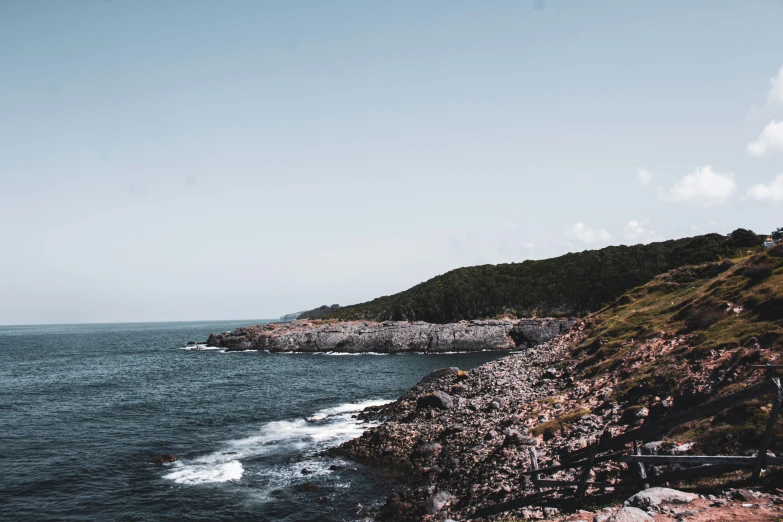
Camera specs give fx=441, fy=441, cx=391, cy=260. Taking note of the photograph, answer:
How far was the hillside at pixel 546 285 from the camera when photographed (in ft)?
427

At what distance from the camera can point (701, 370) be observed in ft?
82.2

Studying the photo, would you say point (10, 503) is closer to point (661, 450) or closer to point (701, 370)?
point (661, 450)

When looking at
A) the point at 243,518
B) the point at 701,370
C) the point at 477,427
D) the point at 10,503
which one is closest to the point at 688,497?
the point at 701,370

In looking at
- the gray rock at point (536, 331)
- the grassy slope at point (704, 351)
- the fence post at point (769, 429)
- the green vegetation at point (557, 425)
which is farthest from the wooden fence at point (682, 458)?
the gray rock at point (536, 331)

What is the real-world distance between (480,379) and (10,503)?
126 feet

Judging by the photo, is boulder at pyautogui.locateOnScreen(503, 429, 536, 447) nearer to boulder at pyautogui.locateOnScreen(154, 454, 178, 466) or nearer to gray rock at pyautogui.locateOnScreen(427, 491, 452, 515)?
gray rock at pyautogui.locateOnScreen(427, 491, 452, 515)

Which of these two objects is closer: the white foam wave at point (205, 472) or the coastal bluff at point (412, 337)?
the white foam wave at point (205, 472)

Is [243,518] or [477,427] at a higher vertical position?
[477,427]

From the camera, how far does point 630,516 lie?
13414mm

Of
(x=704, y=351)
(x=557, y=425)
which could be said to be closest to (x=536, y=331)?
(x=704, y=351)

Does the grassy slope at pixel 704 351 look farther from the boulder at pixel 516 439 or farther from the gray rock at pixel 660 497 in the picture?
the boulder at pixel 516 439

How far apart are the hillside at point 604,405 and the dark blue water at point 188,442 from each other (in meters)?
4.82

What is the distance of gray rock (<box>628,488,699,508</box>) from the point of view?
14133 mm

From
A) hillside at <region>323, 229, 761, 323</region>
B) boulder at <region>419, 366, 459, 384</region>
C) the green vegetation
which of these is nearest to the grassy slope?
the green vegetation
